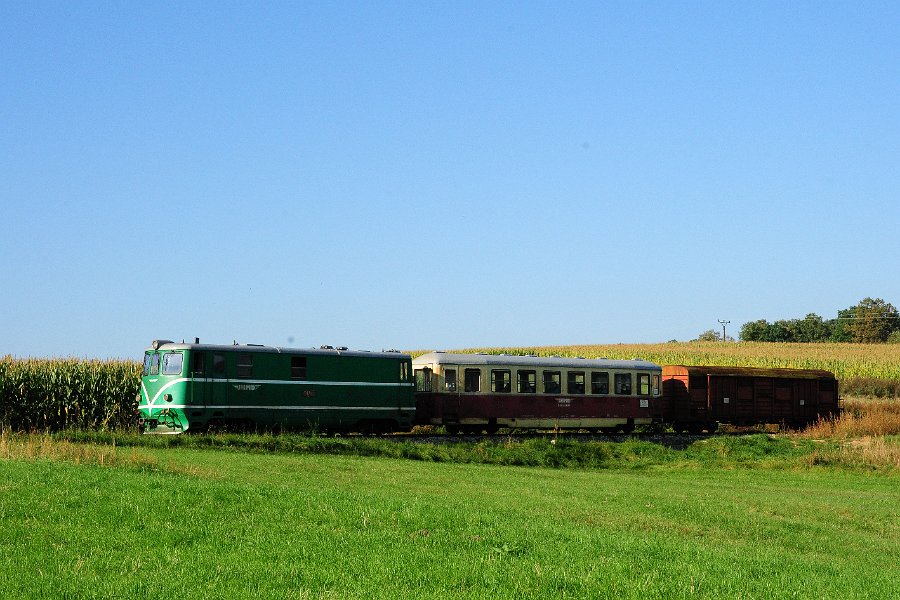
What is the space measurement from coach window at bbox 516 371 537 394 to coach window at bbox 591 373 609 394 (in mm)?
2965

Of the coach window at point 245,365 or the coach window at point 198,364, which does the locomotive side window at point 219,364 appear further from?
the coach window at point 245,365

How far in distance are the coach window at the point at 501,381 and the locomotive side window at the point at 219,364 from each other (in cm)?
1019

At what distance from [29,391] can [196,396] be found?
25.2ft

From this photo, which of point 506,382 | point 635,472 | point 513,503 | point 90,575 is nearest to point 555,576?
point 90,575

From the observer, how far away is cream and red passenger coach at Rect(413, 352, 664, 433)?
36406 mm

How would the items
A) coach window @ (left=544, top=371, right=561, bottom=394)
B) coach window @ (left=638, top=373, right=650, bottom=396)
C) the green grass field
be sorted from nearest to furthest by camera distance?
the green grass field, coach window @ (left=544, top=371, right=561, bottom=394), coach window @ (left=638, top=373, right=650, bottom=396)

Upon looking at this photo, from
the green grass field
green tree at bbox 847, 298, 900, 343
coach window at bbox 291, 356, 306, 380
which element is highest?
green tree at bbox 847, 298, 900, 343

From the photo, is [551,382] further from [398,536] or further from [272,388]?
[398,536]

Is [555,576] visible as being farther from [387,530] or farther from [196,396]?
[196,396]

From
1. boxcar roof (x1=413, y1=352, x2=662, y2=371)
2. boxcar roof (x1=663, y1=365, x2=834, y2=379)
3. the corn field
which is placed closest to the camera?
the corn field

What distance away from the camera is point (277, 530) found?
1276 cm

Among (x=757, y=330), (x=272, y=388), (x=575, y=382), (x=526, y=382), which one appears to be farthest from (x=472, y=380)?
→ (x=757, y=330)

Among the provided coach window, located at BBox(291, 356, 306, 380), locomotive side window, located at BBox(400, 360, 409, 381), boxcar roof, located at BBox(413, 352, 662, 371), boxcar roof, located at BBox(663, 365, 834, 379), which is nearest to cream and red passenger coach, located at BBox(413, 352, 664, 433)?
boxcar roof, located at BBox(413, 352, 662, 371)

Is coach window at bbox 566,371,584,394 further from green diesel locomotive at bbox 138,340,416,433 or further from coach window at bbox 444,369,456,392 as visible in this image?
green diesel locomotive at bbox 138,340,416,433
